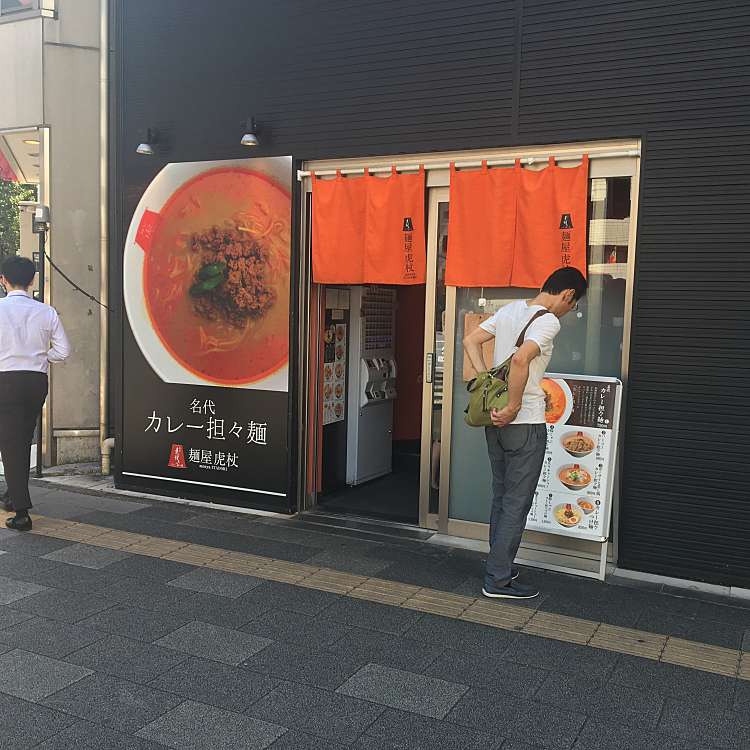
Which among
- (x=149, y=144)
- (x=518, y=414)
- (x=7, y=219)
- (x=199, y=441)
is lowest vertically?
(x=199, y=441)

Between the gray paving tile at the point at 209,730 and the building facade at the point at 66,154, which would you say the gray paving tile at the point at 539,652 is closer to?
the gray paving tile at the point at 209,730

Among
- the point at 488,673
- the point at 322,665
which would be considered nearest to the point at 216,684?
the point at 322,665

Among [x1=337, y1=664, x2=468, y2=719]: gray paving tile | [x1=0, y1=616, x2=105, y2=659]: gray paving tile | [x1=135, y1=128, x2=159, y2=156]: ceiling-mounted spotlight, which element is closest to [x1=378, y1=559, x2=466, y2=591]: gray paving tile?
[x1=337, y1=664, x2=468, y2=719]: gray paving tile

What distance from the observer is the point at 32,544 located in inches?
226

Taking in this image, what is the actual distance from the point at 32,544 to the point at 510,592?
344 centimetres

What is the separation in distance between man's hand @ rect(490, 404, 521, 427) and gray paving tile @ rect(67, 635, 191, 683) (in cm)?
215

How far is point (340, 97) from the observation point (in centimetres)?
616

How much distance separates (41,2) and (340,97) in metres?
3.90

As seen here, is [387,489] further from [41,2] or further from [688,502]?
[41,2]

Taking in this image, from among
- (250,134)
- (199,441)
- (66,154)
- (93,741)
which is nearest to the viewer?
(93,741)

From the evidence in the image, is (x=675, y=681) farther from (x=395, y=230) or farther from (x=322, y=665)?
(x=395, y=230)

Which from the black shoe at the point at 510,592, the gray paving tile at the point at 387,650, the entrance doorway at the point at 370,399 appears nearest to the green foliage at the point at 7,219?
the entrance doorway at the point at 370,399

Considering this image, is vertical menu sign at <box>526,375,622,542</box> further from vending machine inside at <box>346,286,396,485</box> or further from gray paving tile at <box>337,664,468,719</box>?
vending machine inside at <box>346,286,396,485</box>

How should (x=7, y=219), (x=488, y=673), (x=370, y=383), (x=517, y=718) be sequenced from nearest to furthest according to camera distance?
(x=517, y=718) < (x=488, y=673) < (x=370, y=383) < (x=7, y=219)
